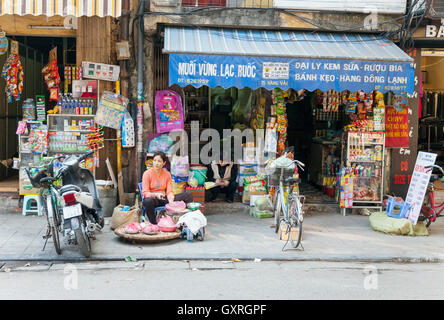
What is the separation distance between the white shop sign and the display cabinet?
1.33 meters

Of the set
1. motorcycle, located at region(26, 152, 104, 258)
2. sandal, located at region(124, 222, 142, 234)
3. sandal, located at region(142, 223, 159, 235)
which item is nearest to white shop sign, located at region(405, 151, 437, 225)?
sandal, located at region(142, 223, 159, 235)

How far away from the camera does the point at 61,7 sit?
8.70 m

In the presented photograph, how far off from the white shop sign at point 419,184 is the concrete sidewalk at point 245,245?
48 centimetres

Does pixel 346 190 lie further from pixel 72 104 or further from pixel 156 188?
pixel 72 104

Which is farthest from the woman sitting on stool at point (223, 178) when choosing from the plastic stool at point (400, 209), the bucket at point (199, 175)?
the plastic stool at point (400, 209)

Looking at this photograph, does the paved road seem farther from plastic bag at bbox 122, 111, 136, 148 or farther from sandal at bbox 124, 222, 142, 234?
plastic bag at bbox 122, 111, 136, 148

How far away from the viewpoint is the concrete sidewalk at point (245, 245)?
7.50 m

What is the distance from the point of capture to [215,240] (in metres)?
8.44

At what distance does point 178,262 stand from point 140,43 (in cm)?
479

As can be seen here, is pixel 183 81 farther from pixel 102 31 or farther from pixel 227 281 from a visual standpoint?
pixel 227 281

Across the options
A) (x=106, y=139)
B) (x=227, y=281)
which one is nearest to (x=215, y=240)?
(x=227, y=281)

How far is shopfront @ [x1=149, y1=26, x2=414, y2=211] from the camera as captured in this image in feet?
29.9

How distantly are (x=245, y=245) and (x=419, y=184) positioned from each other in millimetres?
3404

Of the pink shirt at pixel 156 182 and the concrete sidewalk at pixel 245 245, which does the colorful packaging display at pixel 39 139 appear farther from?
the pink shirt at pixel 156 182
